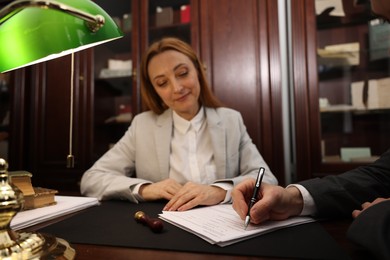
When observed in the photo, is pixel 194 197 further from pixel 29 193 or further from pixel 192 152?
pixel 192 152

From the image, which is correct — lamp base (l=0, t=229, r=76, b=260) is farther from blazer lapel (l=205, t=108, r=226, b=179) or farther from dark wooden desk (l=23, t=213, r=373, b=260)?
blazer lapel (l=205, t=108, r=226, b=179)

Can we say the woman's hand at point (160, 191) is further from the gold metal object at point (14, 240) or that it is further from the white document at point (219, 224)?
the gold metal object at point (14, 240)

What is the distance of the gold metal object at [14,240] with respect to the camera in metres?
0.34

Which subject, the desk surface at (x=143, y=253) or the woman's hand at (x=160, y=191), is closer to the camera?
the desk surface at (x=143, y=253)

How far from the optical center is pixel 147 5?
1.95 metres

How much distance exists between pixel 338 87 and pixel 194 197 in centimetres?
145

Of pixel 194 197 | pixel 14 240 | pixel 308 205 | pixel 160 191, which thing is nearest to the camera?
pixel 14 240

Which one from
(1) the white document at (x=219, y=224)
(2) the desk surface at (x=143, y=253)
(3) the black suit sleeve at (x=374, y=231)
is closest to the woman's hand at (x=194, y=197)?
(1) the white document at (x=219, y=224)

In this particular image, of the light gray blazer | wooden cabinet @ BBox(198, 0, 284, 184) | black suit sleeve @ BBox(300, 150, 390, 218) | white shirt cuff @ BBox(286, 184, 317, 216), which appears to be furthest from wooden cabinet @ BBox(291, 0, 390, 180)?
white shirt cuff @ BBox(286, 184, 317, 216)

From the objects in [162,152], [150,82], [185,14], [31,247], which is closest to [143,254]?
[31,247]

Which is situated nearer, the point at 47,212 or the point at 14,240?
the point at 14,240

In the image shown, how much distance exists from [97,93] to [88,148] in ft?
1.35

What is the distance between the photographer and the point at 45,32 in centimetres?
47

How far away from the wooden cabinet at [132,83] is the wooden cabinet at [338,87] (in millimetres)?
142
